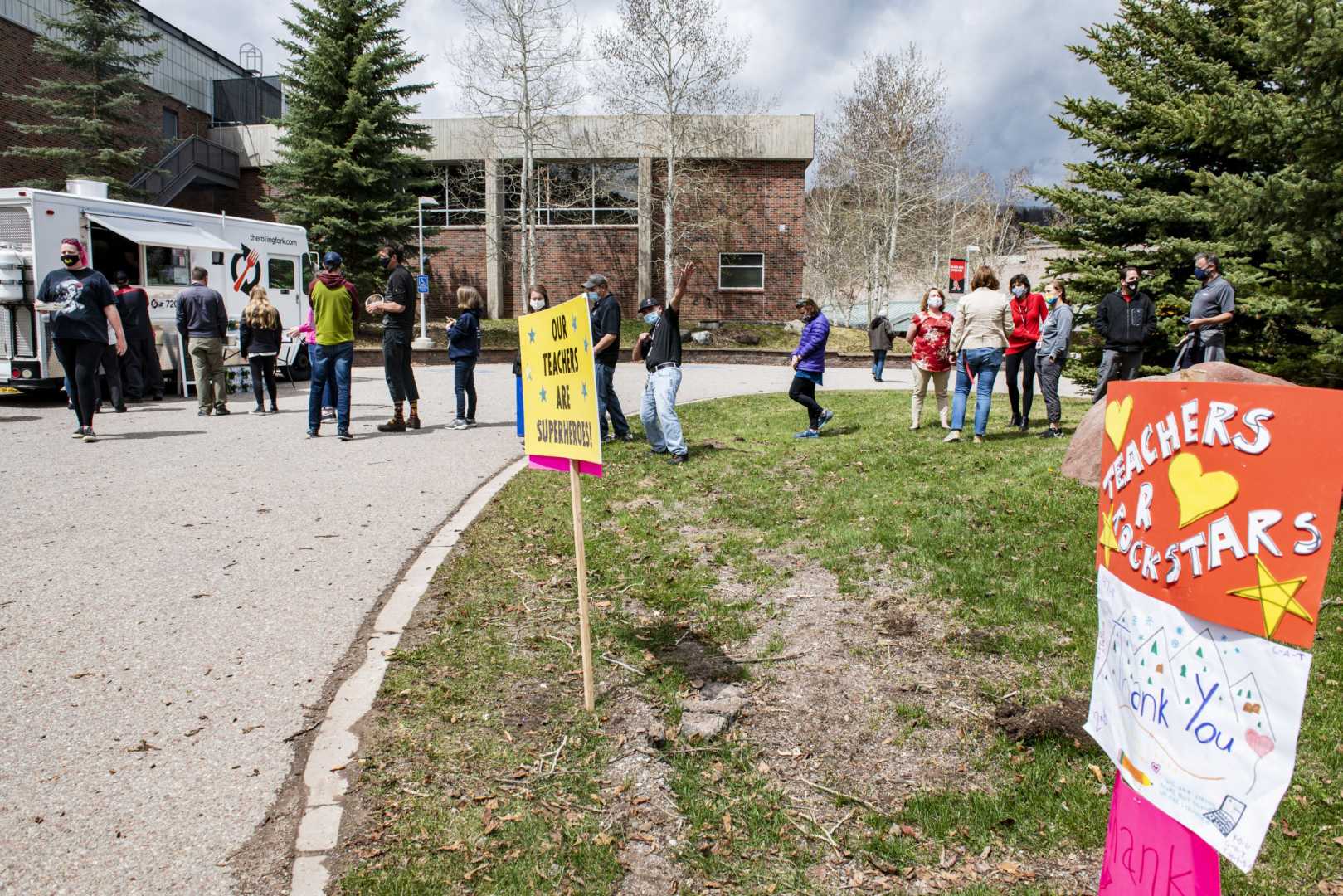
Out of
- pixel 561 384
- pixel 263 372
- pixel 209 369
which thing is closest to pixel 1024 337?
pixel 561 384

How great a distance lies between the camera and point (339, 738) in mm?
3678

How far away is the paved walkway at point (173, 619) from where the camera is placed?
306 cm

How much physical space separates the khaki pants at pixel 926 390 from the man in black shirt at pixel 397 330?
6109 millimetres

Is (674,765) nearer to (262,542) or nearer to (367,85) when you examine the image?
(262,542)

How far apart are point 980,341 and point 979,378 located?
449mm

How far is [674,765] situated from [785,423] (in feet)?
29.5

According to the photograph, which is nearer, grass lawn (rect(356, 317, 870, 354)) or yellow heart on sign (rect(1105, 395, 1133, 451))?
yellow heart on sign (rect(1105, 395, 1133, 451))

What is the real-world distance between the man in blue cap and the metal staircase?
27.2 m

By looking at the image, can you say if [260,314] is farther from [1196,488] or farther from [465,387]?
[1196,488]

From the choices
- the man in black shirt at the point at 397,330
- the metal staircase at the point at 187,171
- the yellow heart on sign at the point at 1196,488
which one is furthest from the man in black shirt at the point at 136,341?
the metal staircase at the point at 187,171

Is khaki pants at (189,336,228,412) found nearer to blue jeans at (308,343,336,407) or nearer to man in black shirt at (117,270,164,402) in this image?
man in black shirt at (117,270,164,402)

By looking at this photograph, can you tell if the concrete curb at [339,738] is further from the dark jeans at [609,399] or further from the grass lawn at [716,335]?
the grass lawn at [716,335]

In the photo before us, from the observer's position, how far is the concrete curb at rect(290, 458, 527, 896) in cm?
291

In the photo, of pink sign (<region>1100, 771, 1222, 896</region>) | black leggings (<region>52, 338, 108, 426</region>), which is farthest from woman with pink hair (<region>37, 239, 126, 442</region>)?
pink sign (<region>1100, 771, 1222, 896</region>)
